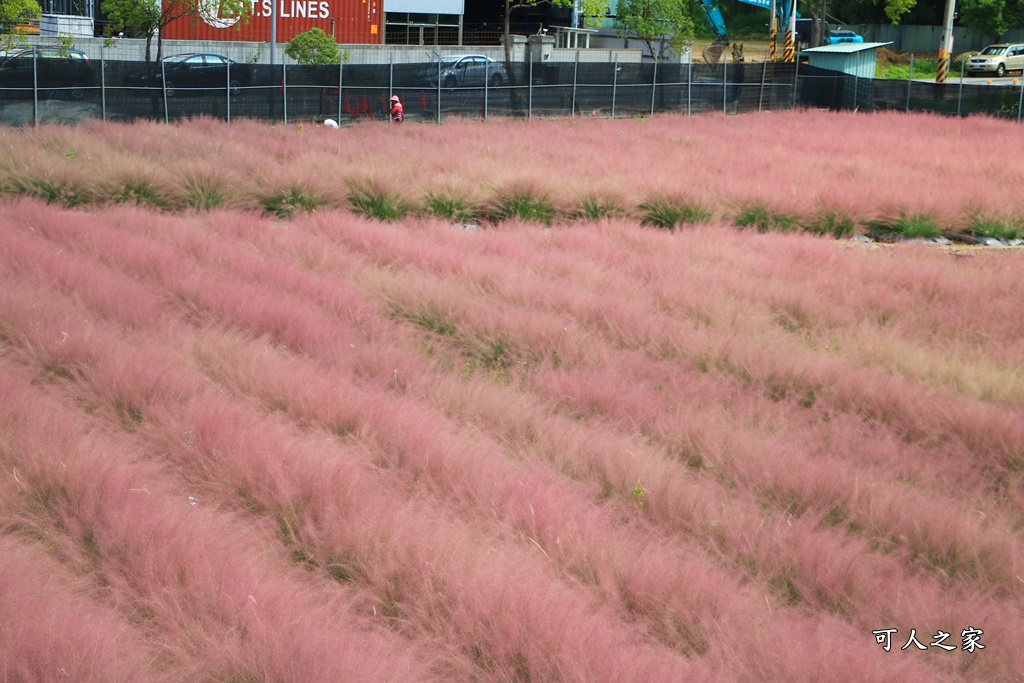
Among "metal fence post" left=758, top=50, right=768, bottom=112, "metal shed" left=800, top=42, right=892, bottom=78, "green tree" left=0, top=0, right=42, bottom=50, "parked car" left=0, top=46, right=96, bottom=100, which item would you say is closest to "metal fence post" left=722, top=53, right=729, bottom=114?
"metal fence post" left=758, top=50, right=768, bottom=112

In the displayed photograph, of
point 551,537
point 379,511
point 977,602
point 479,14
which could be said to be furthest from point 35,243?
point 479,14

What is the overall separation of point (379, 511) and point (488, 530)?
1.40 ft

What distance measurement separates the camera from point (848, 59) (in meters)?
33.3

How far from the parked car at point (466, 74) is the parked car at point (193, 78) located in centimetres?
479

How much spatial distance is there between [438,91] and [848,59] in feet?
51.5

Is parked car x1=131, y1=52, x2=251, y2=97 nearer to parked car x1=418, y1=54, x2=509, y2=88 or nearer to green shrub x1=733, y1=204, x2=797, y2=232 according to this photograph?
parked car x1=418, y1=54, x2=509, y2=88

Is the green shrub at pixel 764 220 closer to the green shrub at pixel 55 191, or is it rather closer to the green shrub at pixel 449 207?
the green shrub at pixel 449 207

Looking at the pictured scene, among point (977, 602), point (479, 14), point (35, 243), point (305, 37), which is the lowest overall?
point (977, 602)

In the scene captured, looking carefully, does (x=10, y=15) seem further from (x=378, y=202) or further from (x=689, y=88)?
(x=689, y=88)

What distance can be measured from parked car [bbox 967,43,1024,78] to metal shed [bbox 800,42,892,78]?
56.7 feet

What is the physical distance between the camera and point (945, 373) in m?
5.98

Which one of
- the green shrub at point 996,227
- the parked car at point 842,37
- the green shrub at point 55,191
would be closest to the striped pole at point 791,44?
the parked car at point 842,37

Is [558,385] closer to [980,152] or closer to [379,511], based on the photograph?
[379,511]

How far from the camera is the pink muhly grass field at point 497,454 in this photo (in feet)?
10.2
